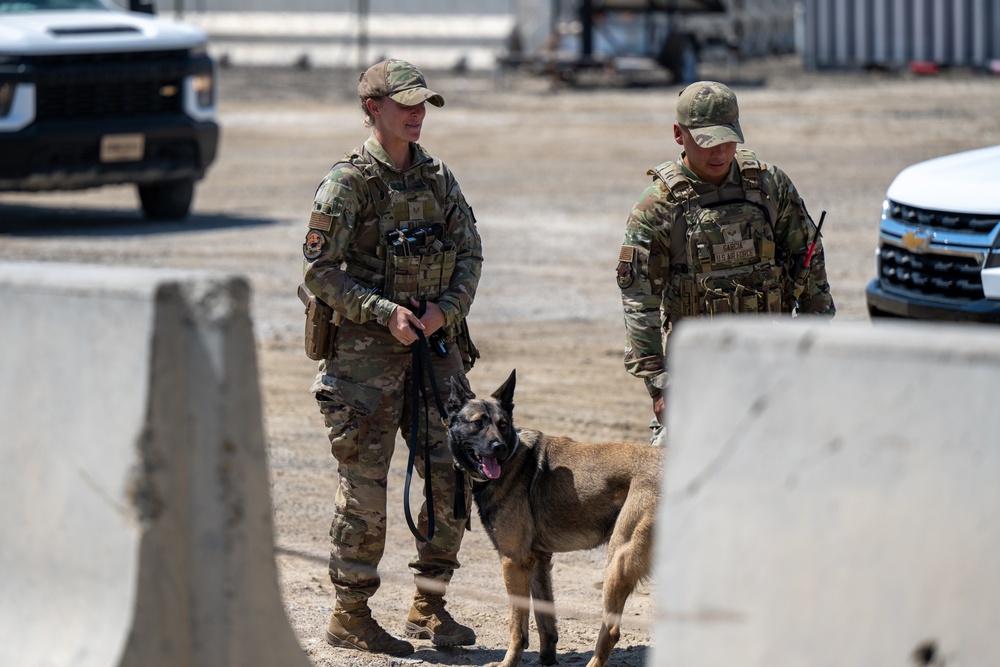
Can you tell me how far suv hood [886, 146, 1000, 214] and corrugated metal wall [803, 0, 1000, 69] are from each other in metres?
22.5

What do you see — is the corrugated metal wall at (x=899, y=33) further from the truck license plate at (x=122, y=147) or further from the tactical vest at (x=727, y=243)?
Answer: the tactical vest at (x=727, y=243)

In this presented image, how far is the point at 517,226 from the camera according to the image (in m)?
14.0

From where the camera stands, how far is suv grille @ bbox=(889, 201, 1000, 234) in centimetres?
709

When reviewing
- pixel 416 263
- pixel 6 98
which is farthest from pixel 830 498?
pixel 6 98

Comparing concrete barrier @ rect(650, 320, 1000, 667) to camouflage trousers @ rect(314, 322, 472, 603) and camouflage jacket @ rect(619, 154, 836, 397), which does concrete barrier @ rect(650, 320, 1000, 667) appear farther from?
camouflage trousers @ rect(314, 322, 472, 603)

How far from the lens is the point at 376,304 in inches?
186

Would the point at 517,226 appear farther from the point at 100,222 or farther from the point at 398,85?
the point at 398,85

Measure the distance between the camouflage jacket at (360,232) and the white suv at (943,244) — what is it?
10.8 feet

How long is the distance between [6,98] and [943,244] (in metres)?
9.29

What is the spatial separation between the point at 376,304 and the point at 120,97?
9.92 m

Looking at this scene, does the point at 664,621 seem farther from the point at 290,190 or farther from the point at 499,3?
the point at 499,3

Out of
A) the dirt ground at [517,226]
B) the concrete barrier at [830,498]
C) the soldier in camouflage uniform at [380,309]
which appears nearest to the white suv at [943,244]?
the dirt ground at [517,226]

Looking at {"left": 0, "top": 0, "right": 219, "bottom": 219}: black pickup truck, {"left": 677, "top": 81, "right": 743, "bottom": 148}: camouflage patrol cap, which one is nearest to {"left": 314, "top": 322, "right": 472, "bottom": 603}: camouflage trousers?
{"left": 677, "top": 81, "right": 743, "bottom": 148}: camouflage patrol cap

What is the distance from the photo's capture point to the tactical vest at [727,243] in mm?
4781
